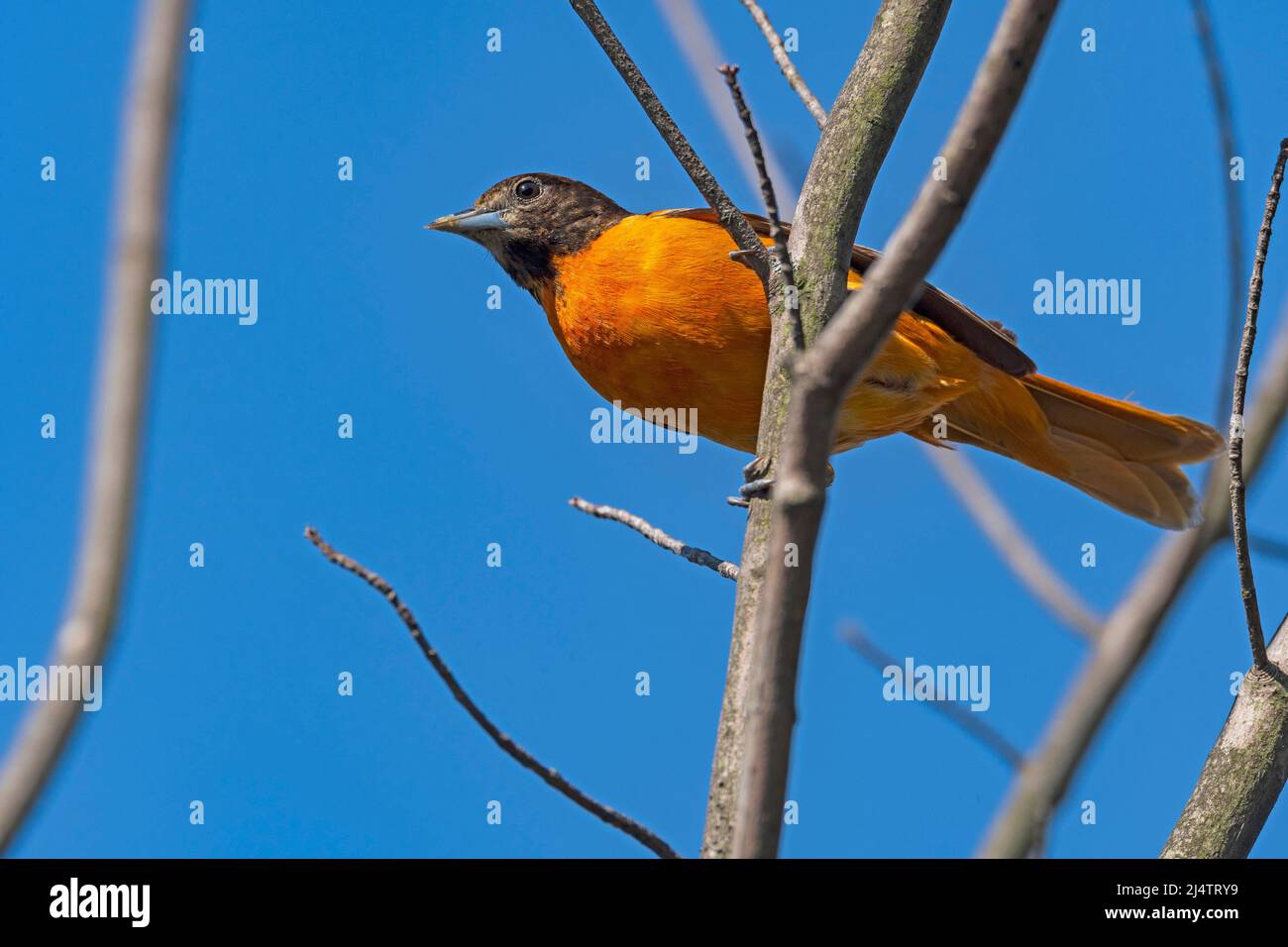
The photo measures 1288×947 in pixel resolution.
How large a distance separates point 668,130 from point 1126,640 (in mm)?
1909

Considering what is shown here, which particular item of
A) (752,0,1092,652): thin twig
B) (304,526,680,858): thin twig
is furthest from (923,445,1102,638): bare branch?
(304,526,680,858): thin twig

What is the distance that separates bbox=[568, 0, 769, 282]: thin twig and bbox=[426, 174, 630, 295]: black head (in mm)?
3028

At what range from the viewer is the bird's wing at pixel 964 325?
19.6ft

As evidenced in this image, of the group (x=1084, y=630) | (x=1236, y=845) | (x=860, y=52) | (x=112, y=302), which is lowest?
(x=1236, y=845)

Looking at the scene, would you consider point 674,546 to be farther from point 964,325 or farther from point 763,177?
point 964,325

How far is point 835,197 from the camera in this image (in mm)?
3371

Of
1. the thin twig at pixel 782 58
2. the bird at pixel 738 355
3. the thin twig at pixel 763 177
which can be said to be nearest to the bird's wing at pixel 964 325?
the bird at pixel 738 355

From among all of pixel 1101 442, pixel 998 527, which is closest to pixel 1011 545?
pixel 998 527

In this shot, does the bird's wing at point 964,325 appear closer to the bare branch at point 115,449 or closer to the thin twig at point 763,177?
the thin twig at point 763,177

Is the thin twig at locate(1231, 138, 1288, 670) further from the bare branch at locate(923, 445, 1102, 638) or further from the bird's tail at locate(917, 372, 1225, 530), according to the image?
the bird's tail at locate(917, 372, 1225, 530)
